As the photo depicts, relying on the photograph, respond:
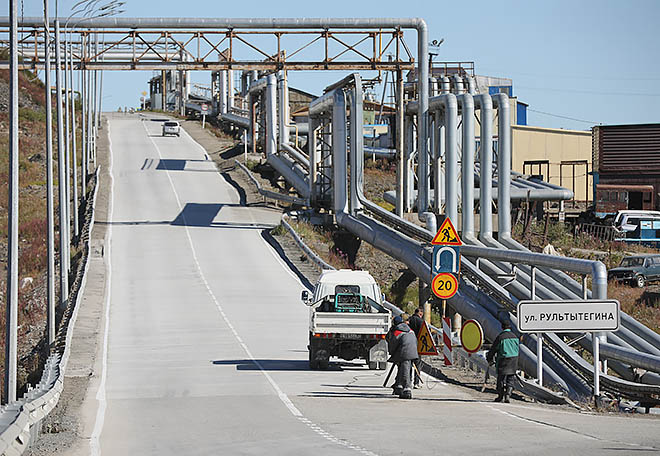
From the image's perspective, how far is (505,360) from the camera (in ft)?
59.2

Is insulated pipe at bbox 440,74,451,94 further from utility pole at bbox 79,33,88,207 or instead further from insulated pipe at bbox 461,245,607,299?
insulated pipe at bbox 461,245,607,299

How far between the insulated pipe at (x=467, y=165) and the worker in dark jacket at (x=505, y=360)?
19.9 m

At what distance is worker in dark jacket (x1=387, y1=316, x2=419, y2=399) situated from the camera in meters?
18.2

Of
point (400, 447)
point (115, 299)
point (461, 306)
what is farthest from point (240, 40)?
point (400, 447)

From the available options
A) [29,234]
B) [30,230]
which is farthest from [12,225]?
[30,230]

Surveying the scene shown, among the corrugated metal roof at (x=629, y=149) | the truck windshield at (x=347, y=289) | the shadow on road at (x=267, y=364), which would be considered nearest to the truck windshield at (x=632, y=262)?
the truck windshield at (x=347, y=289)

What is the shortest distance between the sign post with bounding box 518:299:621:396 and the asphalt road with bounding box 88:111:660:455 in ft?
5.34

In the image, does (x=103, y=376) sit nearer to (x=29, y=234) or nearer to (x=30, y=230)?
(x=29, y=234)

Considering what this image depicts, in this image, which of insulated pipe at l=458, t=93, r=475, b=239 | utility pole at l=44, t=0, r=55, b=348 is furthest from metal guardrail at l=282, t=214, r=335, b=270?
utility pole at l=44, t=0, r=55, b=348

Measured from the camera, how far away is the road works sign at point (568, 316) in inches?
723

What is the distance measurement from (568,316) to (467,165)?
848 inches

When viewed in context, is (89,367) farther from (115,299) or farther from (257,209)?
(257,209)

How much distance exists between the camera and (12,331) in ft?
56.5

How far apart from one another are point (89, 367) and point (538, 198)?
125 feet
